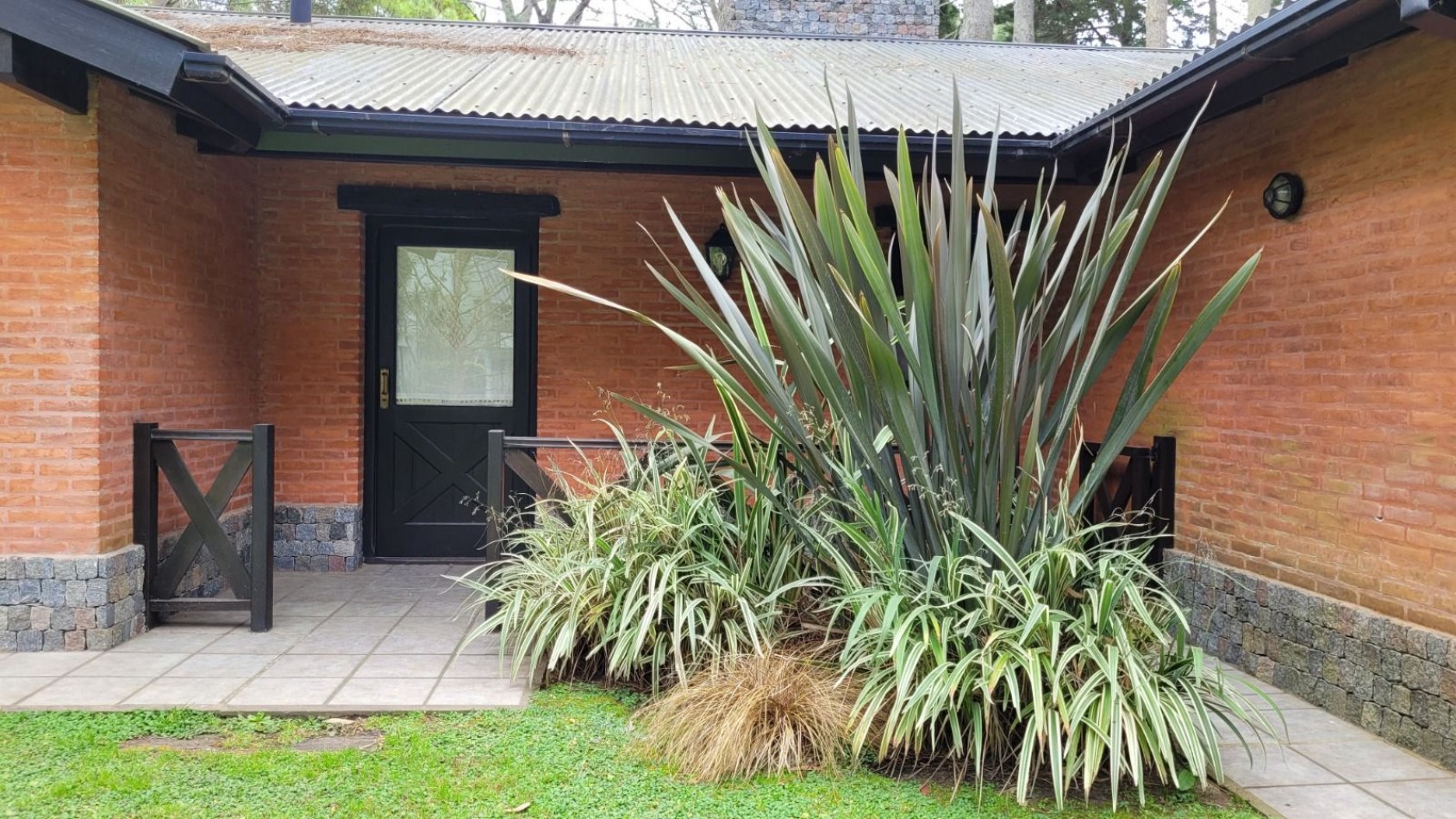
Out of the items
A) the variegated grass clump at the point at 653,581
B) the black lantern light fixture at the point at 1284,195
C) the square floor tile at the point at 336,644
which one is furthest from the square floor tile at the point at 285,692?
the black lantern light fixture at the point at 1284,195

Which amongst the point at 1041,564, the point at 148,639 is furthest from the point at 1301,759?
the point at 148,639

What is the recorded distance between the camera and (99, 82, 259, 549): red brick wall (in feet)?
13.2

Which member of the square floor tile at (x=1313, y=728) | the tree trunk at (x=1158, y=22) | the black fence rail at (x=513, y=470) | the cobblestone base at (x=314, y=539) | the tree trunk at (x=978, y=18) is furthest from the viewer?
the tree trunk at (x=1158, y=22)

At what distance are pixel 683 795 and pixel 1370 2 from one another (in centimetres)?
316

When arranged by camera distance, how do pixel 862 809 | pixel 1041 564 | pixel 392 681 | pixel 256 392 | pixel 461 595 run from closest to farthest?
pixel 862 809, pixel 1041 564, pixel 392 681, pixel 461 595, pixel 256 392

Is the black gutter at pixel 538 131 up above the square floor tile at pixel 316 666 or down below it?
above

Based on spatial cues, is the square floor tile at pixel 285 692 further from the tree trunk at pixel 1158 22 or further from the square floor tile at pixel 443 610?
the tree trunk at pixel 1158 22

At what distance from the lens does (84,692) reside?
3408mm

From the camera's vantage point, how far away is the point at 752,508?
3.67 metres

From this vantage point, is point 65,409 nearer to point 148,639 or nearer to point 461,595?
point 148,639

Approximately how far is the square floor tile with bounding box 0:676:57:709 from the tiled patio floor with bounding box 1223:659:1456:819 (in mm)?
4233

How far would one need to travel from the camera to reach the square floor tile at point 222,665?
3.65 metres

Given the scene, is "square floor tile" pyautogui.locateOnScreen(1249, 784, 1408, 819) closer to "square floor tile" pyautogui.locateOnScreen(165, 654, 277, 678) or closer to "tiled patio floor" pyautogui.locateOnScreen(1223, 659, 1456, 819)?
"tiled patio floor" pyautogui.locateOnScreen(1223, 659, 1456, 819)

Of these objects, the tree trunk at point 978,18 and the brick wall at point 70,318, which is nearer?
the brick wall at point 70,318
